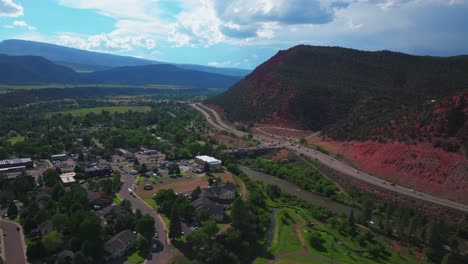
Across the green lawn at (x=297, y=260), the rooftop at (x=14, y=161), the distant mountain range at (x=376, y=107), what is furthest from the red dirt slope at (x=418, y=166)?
the rooftop at (x=14, y=161)

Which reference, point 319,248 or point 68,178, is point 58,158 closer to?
point 68,178

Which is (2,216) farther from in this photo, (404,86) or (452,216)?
(404,86)

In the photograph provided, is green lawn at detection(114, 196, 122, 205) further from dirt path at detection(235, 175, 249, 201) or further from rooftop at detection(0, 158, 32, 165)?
rooftop at detection(0, 158, 32, 165)

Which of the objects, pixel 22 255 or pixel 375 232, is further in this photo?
pixel 375 232

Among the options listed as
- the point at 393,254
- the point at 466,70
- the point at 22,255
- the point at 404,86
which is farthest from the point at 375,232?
the point at 466,70

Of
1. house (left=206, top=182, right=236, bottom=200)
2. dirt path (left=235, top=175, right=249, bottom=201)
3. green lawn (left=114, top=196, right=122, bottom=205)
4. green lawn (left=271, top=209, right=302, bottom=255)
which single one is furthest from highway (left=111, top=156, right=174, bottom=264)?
dirt path (left=235, top=175, right=249, bottom=201)

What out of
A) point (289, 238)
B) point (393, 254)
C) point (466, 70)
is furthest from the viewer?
point (466, 70)
